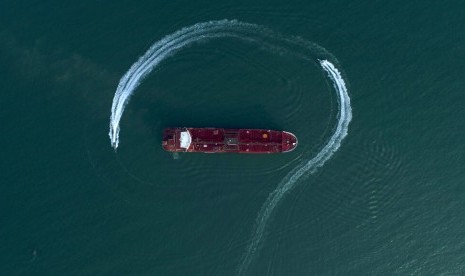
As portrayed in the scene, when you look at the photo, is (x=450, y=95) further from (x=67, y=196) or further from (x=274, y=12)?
(x=67, y=196)

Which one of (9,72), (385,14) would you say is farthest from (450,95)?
(9,72)

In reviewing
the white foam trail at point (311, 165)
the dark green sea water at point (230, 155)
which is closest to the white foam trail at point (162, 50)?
the dark green sea water at point (230, 155)

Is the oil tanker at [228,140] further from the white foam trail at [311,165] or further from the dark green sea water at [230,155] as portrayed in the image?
the white foam trail at [311,165]

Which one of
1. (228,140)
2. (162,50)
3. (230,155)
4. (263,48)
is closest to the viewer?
(228,140)

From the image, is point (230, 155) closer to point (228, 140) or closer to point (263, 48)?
point (228, 140)

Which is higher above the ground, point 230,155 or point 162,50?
point 162,50

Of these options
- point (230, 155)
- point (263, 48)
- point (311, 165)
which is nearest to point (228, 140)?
point (230, 155)

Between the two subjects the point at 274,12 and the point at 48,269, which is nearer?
the point at 48,269
